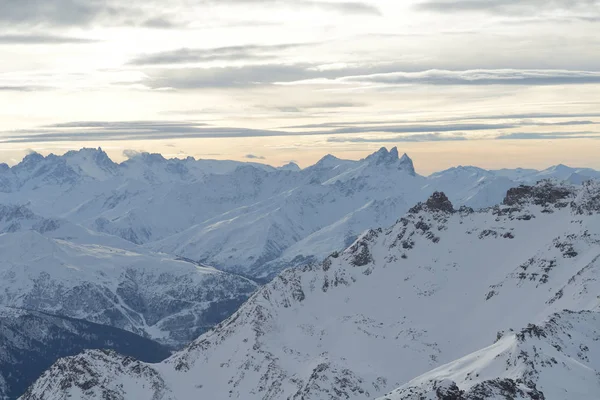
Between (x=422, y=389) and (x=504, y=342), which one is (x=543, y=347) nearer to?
(x=504, y=342)

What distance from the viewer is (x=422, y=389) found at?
472 ft

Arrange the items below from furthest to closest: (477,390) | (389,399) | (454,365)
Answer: (454,365)
(389,399)
(477,390)

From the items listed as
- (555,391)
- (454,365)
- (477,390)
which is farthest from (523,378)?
(454,365)

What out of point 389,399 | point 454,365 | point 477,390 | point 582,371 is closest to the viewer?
point 477,390

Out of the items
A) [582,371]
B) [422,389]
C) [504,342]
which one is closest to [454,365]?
[504,342]

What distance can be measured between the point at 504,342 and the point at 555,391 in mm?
30488

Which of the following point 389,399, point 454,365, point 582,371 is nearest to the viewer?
point 389,399

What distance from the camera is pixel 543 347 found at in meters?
174

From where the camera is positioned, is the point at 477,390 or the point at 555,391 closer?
the point at 477,390

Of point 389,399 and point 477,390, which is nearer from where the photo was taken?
Result: point 477,390

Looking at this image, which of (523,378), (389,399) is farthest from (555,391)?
(389,399)

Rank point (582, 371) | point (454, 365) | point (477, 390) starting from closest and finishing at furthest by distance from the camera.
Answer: point (477, 390) < point (582, 371) < point (454, 365)

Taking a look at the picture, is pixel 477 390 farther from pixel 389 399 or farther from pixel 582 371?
pixel 582 371

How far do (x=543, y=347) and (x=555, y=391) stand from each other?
79.3 ft
